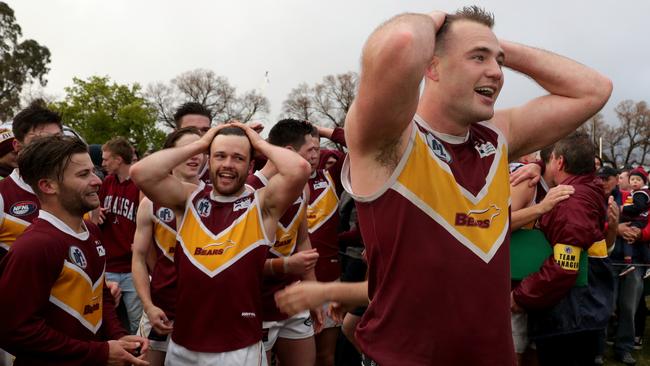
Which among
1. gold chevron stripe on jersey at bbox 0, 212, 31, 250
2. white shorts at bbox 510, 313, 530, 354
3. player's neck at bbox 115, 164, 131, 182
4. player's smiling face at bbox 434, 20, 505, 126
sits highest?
player's smiling face at bbox 434, 20, 505, 126

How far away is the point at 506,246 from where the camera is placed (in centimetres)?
238

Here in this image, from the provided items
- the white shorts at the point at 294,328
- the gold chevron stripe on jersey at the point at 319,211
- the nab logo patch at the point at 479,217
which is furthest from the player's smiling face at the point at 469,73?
the gold chevron stripe on jersey at the point at 319,211

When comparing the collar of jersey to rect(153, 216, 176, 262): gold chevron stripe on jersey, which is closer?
the collar of jersey

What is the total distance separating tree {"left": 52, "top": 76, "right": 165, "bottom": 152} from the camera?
5625cm

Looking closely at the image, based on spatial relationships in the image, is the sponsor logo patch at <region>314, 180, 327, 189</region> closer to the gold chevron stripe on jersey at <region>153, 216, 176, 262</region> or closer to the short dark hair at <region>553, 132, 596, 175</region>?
the gold chevron stripe on jersey at <region>153, 216, 176, 262</region>

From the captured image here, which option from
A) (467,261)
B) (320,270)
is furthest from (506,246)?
(320,270)

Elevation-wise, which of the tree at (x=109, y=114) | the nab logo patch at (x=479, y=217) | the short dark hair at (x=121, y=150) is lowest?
the nab logo patch at (x=479, y=217)

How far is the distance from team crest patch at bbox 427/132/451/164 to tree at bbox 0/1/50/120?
5990cm

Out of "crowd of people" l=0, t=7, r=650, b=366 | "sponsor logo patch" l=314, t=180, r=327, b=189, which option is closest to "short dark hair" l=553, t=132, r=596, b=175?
"crowd of people" l=0, t=7, r=650, b=366

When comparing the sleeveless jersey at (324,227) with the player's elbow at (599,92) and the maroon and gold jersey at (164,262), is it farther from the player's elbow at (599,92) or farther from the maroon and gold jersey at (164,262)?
the player's elbow at (599,92)

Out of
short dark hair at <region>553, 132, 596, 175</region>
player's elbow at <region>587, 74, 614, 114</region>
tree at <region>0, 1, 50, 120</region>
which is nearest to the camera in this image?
player's elbow at <region>587, 74, 614, 114</region>

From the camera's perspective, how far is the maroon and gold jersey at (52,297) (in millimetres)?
2951

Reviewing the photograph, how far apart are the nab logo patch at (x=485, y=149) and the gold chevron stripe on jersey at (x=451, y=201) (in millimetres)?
137

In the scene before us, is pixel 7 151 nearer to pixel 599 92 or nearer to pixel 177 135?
pixel 177 135
